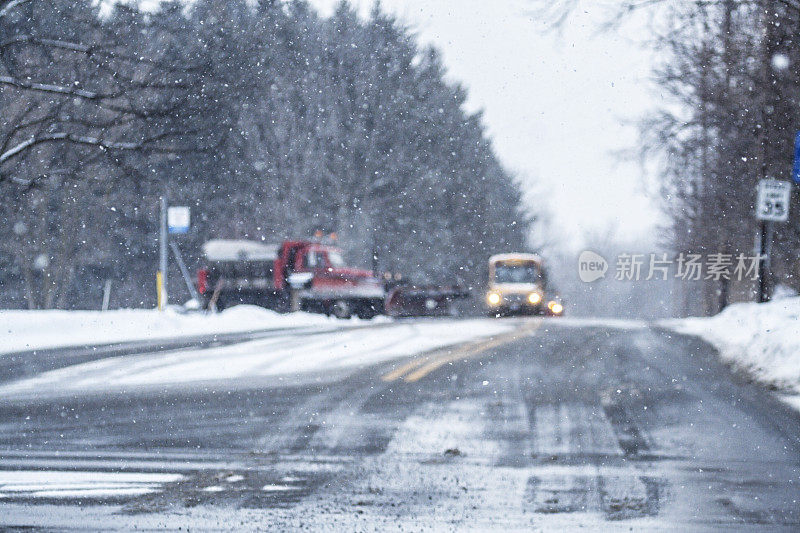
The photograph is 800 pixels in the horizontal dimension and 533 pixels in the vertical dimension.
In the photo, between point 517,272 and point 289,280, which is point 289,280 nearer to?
point 289,280

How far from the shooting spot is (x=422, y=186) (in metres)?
43.8

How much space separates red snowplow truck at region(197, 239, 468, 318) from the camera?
93.1 ft

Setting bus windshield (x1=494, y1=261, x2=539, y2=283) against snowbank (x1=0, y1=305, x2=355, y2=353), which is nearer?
snowbank (x1=0, y1=305, x2=355, y2=353)

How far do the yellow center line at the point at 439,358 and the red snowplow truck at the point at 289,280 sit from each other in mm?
10392

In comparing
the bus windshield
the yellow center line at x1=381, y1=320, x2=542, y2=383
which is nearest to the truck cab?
the bus windshield

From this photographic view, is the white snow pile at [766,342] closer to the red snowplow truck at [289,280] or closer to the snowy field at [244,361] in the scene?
the snowy field at [244,361]

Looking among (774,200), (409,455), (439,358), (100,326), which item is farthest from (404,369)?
(100,326)

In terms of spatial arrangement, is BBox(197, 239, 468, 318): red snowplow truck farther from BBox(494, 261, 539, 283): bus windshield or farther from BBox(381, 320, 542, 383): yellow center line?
BBox(381, 320, 542, 383): yellow center line

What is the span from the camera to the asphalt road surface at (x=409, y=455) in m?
5.22

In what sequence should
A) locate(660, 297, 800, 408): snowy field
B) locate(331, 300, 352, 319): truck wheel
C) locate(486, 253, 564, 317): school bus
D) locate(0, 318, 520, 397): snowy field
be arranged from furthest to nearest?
locate(486, 253, 564, 317): school bus < locate(331, 300, 352, 319): truck wheel < locate(660, 297, 800, 408): snowy field < locate(0, 318, 520, 397): snowy field

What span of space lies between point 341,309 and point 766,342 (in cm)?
1703

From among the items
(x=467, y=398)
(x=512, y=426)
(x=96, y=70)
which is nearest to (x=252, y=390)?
(x=467, y=398)

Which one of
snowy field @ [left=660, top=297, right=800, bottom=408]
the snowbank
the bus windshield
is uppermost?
the bus windshield

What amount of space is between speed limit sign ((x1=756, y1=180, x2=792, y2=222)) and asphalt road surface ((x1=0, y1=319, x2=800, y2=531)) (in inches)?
293
